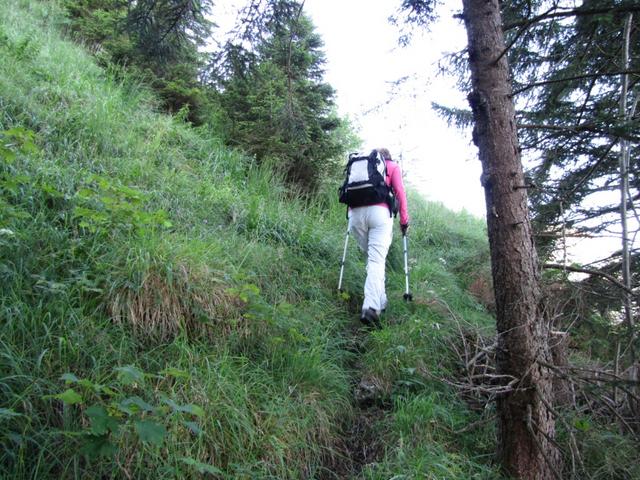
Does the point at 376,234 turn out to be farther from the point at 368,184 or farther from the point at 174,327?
the point at 174,327

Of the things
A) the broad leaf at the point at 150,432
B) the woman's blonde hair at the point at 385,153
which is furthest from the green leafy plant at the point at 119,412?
the woman's blonde hair at the point at 385,153

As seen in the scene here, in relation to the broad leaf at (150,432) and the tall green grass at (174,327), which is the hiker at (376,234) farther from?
the broad leaf at (150,432)

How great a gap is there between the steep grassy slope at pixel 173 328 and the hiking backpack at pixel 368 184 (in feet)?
2.94

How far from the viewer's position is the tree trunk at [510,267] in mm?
2695

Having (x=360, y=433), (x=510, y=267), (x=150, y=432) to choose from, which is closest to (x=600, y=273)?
(x=510, y=267)

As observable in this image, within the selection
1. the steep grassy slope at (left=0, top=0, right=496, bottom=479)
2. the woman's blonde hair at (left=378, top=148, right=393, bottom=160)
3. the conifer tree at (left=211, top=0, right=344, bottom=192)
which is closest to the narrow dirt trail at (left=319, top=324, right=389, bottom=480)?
the steep grassy slope at (left=0, top=0, right=496, bottom=479)

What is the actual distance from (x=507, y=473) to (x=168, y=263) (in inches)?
109

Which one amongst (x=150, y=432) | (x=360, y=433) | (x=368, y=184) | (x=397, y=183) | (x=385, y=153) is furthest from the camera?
(x=385, y=153)

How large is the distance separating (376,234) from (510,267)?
200 cm

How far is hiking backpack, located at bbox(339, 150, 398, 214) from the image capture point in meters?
4.63

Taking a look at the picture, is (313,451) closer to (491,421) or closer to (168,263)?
(491,421)

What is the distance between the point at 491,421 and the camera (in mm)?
3131

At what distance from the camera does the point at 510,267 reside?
9.36 feet

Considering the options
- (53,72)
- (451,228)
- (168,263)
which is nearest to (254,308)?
(168,263)
